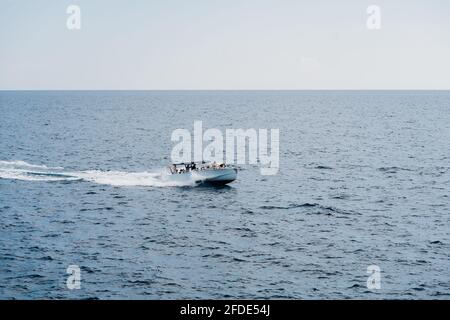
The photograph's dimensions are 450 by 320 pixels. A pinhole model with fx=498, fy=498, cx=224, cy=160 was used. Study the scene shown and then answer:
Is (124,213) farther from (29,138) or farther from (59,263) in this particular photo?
(29,138)

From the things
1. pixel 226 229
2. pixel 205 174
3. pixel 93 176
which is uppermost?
pixel 93 176

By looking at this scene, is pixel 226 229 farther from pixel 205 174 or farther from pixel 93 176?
pixel 93 176

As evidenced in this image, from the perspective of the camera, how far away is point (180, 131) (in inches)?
7205

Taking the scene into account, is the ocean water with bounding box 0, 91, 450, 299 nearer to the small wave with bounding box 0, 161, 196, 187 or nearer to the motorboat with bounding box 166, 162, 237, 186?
the small wave with bounding box 0, 161, 196, 187

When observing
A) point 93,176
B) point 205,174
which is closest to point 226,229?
point 205,174

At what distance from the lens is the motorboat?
76625mm

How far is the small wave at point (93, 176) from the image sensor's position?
80675 mm

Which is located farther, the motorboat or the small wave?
the small wave

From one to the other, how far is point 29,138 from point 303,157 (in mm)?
79447

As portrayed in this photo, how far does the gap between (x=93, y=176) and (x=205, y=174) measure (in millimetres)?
22384

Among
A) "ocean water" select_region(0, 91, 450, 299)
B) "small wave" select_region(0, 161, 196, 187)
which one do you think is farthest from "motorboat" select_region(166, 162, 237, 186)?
"ocean water" select_region(0, 91, 450, 299)

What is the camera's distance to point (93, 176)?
8688 cm

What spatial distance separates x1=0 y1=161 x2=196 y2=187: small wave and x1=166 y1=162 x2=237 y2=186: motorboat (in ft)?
2.58
